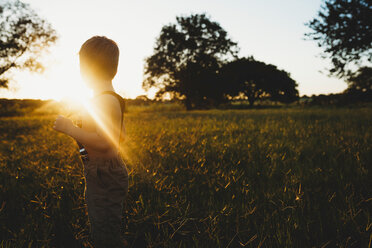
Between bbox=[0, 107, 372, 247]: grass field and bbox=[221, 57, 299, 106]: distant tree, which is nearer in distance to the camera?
bbox=[0, 107, 372, 247]: grass field

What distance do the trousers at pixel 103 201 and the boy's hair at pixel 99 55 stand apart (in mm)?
655

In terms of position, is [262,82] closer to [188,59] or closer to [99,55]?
[188,59]

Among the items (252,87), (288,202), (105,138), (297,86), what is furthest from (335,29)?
(297,86)

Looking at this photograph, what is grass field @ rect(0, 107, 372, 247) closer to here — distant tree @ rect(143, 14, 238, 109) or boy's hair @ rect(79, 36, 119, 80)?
boy's hair @ rect(79, 36, 119, 80)

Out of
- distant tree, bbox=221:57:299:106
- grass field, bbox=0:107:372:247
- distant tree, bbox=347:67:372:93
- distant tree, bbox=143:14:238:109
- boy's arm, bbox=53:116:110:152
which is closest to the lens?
boy's arm, bbox=53:116:110:152

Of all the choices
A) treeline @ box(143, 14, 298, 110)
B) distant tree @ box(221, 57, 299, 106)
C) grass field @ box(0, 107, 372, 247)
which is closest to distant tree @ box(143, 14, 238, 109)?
treeline @ box(143, 14, 298, 110)

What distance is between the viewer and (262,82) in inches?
1902

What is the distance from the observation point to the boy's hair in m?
1.54

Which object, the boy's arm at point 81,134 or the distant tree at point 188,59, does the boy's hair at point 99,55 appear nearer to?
the boy's arm at point 81,134

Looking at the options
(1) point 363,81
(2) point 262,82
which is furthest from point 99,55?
(2) point 262,82

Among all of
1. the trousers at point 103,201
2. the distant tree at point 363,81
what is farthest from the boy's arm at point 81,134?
the distant tree at point 363,81

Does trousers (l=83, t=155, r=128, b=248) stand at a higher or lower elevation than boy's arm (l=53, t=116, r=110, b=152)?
lower

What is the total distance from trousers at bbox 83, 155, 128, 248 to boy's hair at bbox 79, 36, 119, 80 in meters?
0.66

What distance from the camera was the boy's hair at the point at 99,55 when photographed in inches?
60.8
